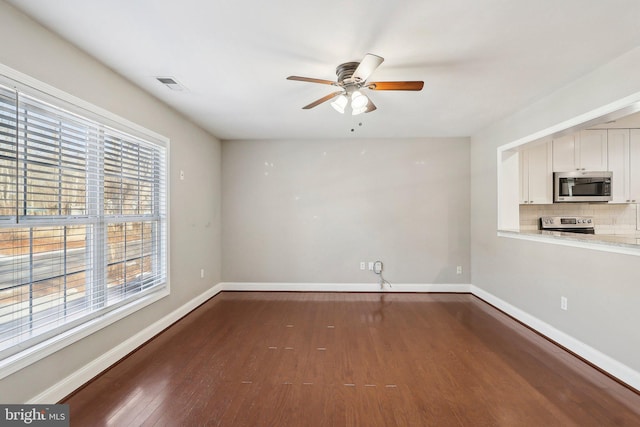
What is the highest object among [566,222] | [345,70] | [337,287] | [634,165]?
[345,70]

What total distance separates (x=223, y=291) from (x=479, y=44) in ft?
15.3

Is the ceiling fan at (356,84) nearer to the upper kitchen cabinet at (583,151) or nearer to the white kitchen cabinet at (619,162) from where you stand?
the upper kitchen cabinet at (583,151)

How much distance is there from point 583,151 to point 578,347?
9.75 feet

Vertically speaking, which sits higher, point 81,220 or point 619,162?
point 619,162

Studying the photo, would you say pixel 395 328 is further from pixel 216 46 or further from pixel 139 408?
pixel 216 46

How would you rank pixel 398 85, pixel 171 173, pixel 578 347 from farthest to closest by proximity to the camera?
pixel 171 173
pixel 578 347
pixel 398 85

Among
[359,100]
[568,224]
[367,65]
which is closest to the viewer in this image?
[367,65]

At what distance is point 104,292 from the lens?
2.40 meters

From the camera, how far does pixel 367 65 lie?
1.94 meters

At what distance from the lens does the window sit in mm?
1701

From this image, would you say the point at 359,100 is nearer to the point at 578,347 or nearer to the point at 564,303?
the point at 564,303

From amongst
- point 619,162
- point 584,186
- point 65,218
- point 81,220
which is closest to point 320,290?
point 81,220

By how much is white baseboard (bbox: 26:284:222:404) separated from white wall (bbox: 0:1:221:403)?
0.04 m

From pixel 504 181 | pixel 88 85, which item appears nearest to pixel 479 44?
pixel 504 181
